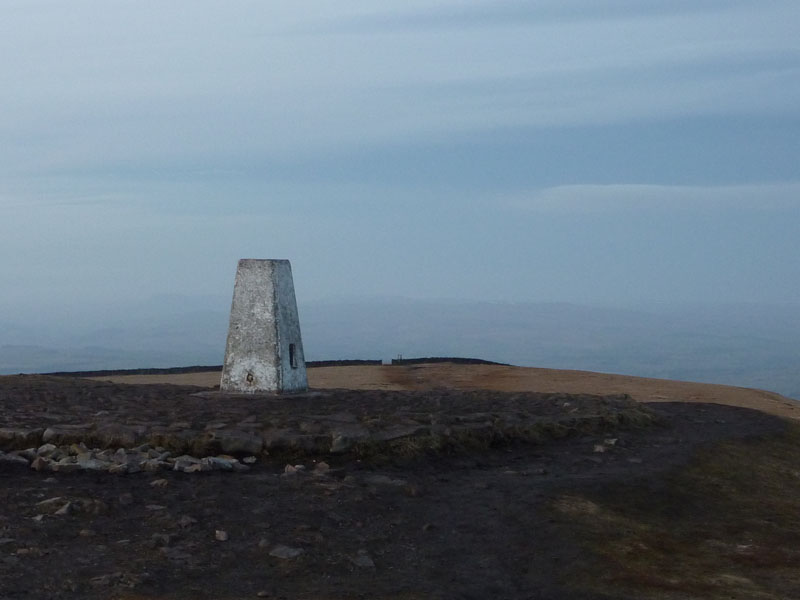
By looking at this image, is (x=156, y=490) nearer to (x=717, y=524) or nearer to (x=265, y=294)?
(x=717, y=524)

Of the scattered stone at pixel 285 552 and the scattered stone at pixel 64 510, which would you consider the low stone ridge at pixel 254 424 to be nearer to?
the scattered stone at pixel 64 510

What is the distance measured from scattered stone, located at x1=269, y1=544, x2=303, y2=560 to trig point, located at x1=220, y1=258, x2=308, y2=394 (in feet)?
27.7

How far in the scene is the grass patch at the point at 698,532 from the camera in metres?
8.12

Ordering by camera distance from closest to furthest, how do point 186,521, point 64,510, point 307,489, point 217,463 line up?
point 186,521 → point 64,510 → point 307,489 → point 217,463

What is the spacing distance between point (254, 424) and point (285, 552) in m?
4.53

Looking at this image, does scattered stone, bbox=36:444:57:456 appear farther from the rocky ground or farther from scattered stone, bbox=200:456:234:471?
scattered stone, bbox=200:456:234:471

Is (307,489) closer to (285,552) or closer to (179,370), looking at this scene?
(285,552)

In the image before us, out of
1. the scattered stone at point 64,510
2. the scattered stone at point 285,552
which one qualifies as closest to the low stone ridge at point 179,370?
the scattered stone at point 64,510

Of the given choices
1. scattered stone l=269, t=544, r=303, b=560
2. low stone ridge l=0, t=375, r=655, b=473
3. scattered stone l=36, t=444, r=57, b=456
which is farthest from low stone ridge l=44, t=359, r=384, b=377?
scattered stone l=269, t=544, r=303, b=560

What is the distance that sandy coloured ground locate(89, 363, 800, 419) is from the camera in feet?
69.8

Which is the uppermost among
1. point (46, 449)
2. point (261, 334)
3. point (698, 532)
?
point (261, 334)

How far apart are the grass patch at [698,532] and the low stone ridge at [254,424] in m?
2.38

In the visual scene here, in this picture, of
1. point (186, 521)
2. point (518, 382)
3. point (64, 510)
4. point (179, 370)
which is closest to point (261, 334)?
point (64, 510)

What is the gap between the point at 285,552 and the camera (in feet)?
27.0
